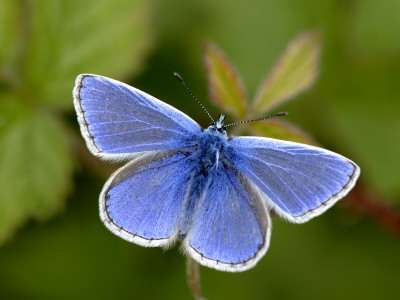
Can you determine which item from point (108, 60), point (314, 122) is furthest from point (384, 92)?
point (108, 60)

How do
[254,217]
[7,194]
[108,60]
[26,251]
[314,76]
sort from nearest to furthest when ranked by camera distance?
[254,217] < [314,76] < [7,194] < [108,60] < [26,251]

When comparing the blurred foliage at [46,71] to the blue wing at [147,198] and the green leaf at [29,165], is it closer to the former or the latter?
the green leaf at [29,165]

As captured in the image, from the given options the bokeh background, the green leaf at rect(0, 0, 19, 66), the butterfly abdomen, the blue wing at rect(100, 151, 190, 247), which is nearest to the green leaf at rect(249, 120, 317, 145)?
the butterfly abdomen

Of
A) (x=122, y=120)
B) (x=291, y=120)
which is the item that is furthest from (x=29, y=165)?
(x=291, y=120)

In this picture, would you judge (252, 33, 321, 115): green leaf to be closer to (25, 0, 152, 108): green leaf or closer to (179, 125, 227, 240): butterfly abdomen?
(179, 125, 227, 240): butterfly abdomen

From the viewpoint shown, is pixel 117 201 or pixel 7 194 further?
pixel 7 194

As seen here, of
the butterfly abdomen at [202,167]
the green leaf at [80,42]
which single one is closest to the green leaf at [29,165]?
the green leaf at [80,42]

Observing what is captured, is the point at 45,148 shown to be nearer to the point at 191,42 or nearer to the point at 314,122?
the point at 191,42
